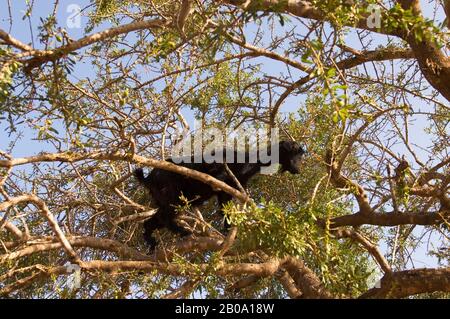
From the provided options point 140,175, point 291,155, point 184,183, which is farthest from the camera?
point 291,155

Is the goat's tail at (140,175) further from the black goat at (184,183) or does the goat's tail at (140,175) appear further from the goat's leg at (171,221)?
the goat's leg at (171,221)

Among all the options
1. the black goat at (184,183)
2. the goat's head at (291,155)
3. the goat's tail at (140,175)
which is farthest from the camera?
the goat's head at (291,155)

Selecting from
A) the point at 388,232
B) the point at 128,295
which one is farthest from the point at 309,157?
the point at 128,295

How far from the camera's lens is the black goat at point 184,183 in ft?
22.5

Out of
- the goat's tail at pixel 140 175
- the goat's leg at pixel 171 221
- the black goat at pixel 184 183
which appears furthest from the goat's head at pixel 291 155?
the goat's tail at pixel 140 175

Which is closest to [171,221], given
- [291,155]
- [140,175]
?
[140,175]

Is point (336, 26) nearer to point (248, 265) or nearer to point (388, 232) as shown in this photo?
point (248, 265)

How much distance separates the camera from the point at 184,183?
7.06m

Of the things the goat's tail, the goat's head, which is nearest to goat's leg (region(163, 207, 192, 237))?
the goat's tail

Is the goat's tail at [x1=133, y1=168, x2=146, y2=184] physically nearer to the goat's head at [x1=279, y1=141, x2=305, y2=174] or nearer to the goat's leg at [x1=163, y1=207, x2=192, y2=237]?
the goat's leg at [x1=163, y1=207, x2=192, y2=237]

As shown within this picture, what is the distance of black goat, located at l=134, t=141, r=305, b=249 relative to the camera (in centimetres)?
687

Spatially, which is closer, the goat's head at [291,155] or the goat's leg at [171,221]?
the goat's leg at [171,221]

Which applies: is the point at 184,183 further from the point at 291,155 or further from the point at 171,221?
the point at 291,155
